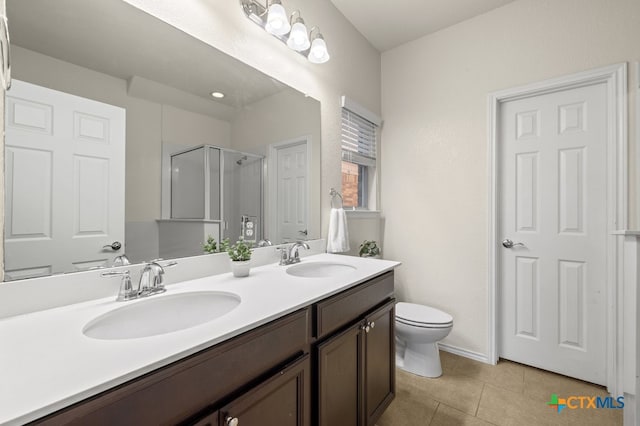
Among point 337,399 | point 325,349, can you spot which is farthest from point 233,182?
point 337,399

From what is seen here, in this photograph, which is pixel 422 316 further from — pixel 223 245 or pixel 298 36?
pixel 298 36

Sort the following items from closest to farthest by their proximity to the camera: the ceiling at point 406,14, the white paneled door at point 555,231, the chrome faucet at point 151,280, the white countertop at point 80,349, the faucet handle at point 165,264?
1. the white countertop at point 80,349
2. the chrome faucet at point 151,280
3. the faucet handle at point 165,264
4. the white paneled door at point 555,231
5. the ceiling at point 406,14

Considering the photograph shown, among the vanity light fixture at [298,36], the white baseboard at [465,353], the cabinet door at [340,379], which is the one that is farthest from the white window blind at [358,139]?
the white baseboard at [465,353]

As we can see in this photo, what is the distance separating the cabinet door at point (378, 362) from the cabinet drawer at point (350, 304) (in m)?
0.07

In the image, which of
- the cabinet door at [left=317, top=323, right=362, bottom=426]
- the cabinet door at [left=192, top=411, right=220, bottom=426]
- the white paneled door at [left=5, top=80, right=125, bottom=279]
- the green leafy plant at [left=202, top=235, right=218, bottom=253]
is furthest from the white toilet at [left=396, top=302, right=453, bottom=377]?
A: the white paneled door at [left=5, top=80, right=125, bottom=279]

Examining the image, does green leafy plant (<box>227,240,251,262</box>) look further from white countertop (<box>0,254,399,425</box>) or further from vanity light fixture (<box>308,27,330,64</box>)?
vanity light fixture (<box>308,27,330,64</box>)

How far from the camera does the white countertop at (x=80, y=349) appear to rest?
0.45 m

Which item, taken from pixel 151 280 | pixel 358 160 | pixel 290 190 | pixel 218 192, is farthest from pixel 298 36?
pixel 151 280

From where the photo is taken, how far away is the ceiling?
2.05 metres

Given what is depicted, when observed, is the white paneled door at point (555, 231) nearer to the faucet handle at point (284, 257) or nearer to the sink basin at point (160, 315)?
the faucet handle at point (284, 257)

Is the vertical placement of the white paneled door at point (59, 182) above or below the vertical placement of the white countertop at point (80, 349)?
above

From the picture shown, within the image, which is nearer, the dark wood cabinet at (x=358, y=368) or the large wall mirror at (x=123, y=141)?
the large wall mirror at (x=123, y=141)

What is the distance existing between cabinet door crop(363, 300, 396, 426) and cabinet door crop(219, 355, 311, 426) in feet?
1.43

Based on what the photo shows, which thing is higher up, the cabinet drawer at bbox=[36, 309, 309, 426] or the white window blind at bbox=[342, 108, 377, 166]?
the white window blind at bbox=[342, 108, 377, 166]
